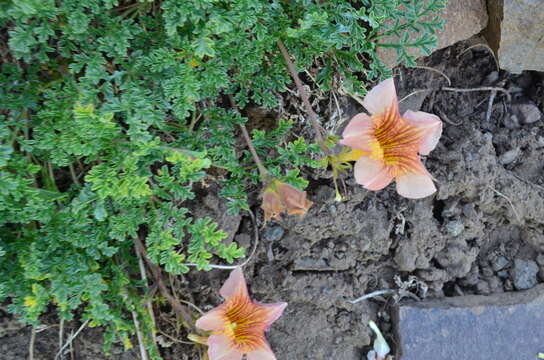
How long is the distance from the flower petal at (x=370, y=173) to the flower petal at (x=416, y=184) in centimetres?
6

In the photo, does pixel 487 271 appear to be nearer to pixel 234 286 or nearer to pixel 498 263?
pixel 498 263

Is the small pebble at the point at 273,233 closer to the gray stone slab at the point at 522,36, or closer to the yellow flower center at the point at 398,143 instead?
the yellow flower center at the point at 398,143

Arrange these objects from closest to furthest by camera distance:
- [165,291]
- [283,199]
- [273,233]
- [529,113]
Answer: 1. [283,199]
2. [165,291]
3. [273,233]
4. [529,113]

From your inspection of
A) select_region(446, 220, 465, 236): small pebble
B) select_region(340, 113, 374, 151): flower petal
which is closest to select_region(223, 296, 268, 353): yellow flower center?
select_region(340, 113, 374, 151): flower petal

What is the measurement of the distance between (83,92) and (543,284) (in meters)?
2.14

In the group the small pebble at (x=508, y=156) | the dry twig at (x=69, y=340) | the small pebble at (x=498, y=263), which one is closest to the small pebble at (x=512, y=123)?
the small pebble at (x=508, y=156)

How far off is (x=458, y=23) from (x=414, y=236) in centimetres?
92

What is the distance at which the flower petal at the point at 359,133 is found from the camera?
183 cm

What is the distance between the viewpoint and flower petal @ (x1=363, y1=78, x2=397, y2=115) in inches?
74.1

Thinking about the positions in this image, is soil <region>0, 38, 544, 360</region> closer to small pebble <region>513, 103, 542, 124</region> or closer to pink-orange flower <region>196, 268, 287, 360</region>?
small pebble <region>513, 103, 542, 124</region>

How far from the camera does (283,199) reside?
1.84 m

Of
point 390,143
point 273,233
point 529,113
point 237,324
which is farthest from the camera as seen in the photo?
point 529,113

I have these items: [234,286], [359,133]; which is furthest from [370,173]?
[234,286]

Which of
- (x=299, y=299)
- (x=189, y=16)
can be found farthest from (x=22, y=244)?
(x=299, y=299)
